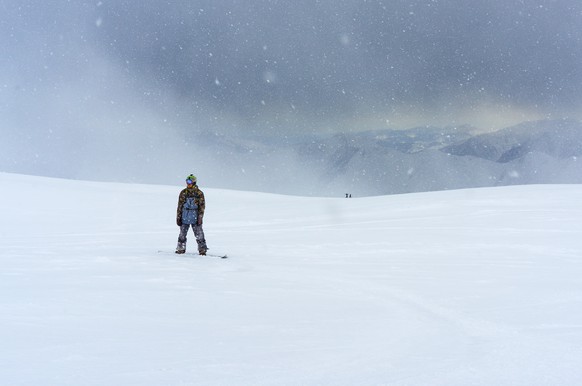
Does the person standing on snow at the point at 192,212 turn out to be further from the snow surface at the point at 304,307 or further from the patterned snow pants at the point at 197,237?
the snow surface at the point at 304,307

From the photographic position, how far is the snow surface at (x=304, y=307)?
4.57 metres

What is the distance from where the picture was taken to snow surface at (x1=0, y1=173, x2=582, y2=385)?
457 centimetres

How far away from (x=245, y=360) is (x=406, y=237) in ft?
40.0

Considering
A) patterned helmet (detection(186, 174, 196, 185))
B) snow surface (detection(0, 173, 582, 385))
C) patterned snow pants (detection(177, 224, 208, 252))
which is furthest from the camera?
patterned snow pants (detection(177, 224, 208, 252))

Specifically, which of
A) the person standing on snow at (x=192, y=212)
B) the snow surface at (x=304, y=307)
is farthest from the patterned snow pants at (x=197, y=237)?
the snow surface at (x=304, y=307)

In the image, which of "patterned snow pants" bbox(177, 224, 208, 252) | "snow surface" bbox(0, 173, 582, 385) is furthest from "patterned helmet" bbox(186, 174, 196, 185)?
"snow surface" bbox(0, 173, 582, 385)

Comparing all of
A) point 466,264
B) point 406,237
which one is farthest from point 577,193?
point 466,264

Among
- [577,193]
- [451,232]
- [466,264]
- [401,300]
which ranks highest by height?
[577,193]

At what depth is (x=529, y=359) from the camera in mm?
4914

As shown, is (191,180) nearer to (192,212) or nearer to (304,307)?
(192,212)

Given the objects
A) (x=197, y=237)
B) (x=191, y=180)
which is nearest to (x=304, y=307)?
(x=197, y=237)

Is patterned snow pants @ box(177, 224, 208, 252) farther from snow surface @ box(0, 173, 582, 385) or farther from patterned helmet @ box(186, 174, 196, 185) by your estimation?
patterned helmet @ box(186, 174, 196, 185)

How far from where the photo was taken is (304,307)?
741 centimetres

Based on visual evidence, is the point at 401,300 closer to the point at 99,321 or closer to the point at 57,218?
the point at 99,321
